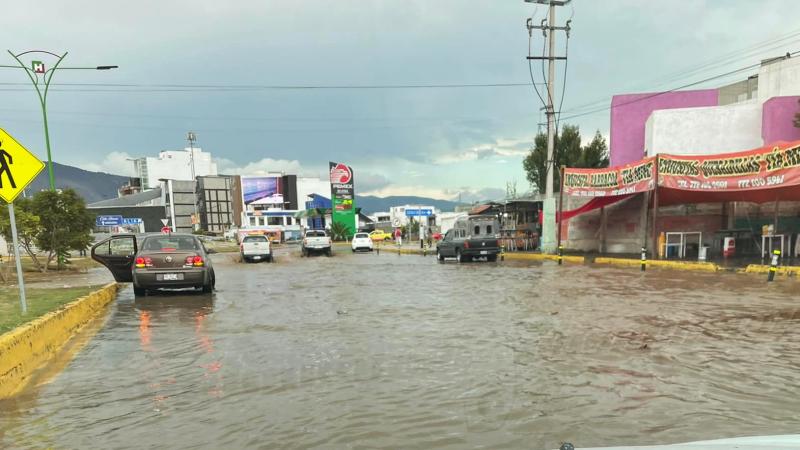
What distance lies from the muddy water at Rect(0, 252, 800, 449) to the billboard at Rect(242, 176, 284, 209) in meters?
80.5

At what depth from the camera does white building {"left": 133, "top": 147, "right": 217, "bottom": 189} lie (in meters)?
103

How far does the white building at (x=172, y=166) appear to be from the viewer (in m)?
103

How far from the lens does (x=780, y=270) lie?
12867 millimetres

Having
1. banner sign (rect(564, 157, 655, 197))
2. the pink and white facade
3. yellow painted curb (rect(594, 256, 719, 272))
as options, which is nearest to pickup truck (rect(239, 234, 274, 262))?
banner sign (rect(564, 157, 655, 197))

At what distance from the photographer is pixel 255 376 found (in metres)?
5.09

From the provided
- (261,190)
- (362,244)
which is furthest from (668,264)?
(261,190)

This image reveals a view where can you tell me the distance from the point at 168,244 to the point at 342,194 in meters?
53.5

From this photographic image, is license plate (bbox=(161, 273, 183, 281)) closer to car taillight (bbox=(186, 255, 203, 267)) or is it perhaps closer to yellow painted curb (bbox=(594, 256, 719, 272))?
car taillight (bbox=(186, 255, 203, 267))

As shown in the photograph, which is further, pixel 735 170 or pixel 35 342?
pixel 735 170

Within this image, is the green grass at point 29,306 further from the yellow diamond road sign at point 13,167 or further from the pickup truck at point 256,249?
the pickup truck at point 256,249

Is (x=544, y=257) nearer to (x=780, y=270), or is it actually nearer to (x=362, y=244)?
(x=780, y=270)

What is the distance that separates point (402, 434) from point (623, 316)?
19.0ft

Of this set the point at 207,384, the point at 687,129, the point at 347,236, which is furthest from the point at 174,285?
the point at 347,236

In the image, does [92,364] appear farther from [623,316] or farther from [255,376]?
→ [623,316]
